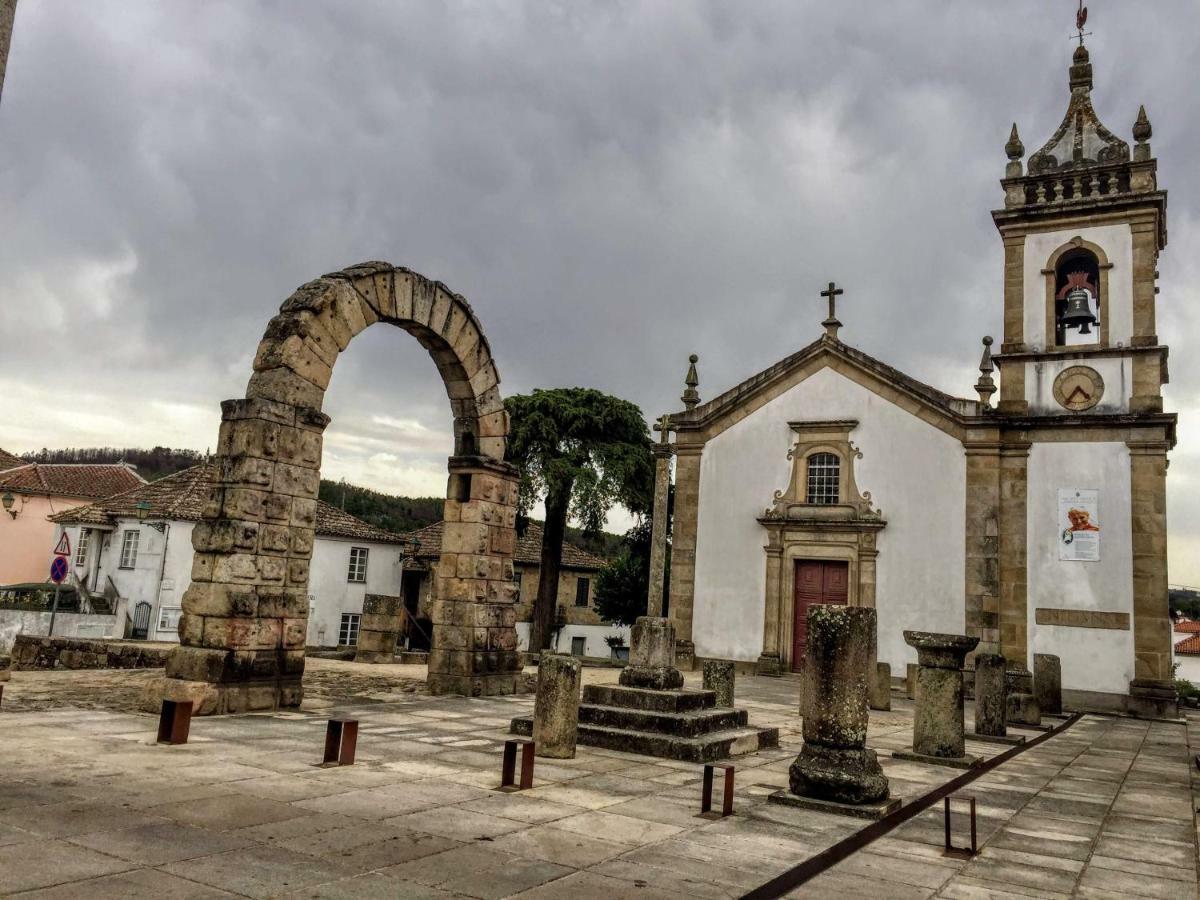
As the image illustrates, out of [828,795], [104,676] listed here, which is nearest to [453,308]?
[104,676]

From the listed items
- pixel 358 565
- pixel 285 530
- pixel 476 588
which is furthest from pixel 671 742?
pixel 358 565

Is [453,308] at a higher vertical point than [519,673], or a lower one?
higher

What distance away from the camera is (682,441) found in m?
24.5

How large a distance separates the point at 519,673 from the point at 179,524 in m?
19.8

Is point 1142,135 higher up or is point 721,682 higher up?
point 1142,135

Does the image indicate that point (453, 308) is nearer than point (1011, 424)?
Yes

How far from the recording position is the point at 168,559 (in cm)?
2886

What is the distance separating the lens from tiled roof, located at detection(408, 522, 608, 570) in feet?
124

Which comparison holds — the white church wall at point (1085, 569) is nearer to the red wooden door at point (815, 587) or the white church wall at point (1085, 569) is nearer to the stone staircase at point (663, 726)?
the red wooden door at point (815, 587)

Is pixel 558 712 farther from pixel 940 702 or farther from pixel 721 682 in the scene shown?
pixel 940 702

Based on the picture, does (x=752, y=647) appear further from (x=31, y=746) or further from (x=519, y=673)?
(x=31, y=746)

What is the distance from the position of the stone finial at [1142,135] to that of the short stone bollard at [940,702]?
1537cm

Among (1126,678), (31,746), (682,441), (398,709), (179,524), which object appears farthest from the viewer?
(179,524)

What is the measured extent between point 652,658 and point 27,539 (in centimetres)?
3992
